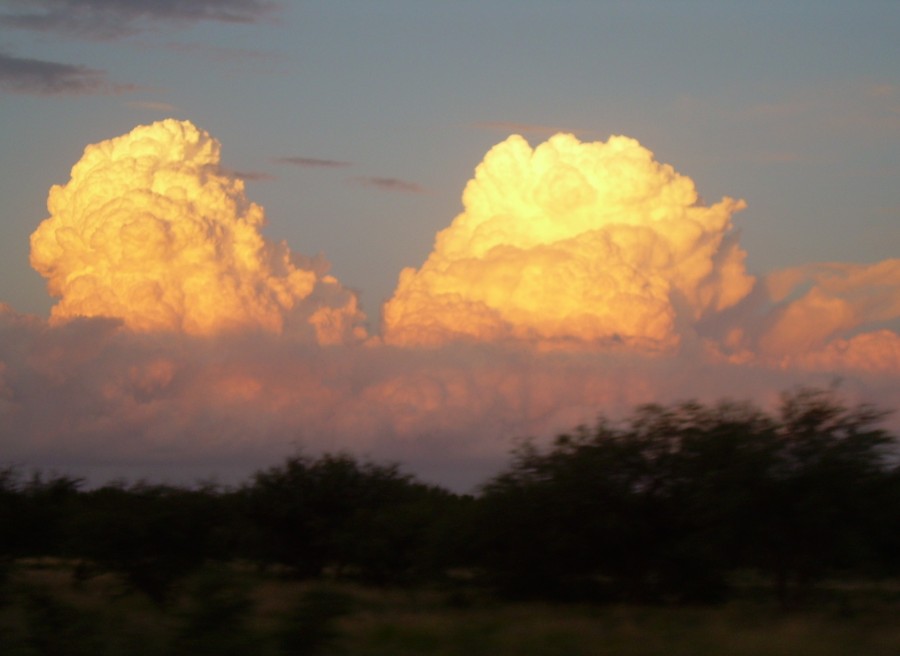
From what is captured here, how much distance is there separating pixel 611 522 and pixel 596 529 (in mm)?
543

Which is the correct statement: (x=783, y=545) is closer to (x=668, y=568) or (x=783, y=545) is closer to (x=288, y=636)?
(x=668, y=568)

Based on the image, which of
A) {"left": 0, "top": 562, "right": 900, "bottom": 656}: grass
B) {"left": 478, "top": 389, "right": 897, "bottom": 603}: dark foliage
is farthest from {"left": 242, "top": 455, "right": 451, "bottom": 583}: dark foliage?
{"left": 0, "top": 562, "right": 900, "bottom": 656}: grass

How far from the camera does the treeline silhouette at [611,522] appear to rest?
2886 cm

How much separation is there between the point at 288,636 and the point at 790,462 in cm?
1817

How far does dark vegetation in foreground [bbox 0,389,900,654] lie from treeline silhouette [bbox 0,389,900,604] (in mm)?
51

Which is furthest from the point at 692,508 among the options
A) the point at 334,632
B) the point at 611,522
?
the point at 334,632

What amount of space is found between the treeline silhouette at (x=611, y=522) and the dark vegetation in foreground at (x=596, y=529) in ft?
0.17

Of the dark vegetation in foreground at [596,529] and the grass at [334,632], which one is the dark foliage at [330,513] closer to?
the dark vegetation in foreground at [596,529]

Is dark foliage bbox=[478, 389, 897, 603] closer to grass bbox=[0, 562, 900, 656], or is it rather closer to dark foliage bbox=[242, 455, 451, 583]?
grass bbox=[0, 562, 900, 656]

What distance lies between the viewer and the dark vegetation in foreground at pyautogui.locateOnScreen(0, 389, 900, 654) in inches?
1134

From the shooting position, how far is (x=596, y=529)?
109ft

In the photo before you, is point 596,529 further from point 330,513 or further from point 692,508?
point 330,513

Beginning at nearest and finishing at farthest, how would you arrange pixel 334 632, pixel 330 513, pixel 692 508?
pixel 334 632 < pixel 692 508 < pixel 330 513

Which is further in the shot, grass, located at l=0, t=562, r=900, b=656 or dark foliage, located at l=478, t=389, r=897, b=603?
dark foliage, located at l=478, t=389, r=897, b=603
